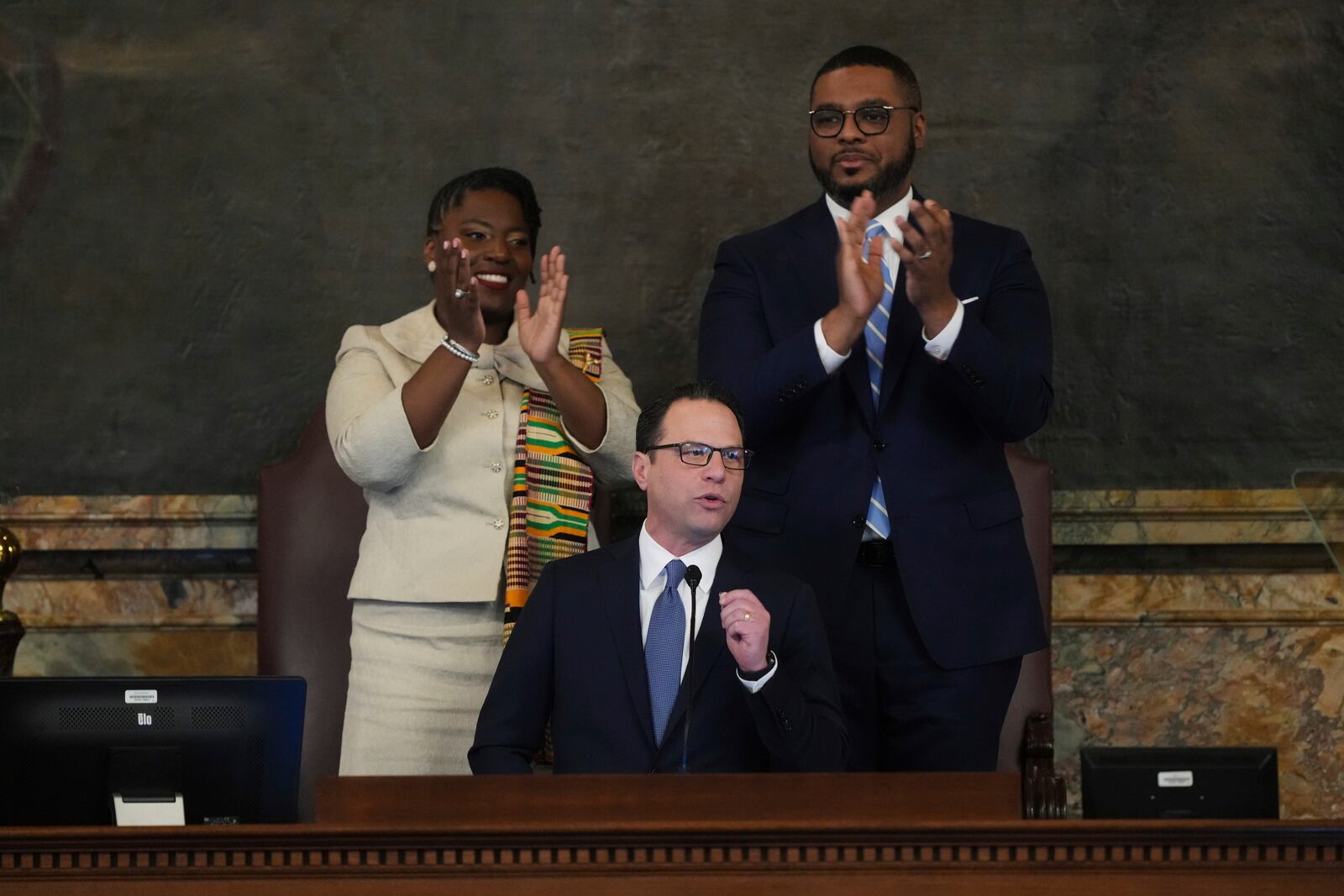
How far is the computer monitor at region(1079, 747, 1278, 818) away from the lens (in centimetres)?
220

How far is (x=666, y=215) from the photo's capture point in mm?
4254

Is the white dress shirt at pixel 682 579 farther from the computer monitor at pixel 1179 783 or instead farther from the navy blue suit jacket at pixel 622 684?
the computer monitor at pixel 1179 783

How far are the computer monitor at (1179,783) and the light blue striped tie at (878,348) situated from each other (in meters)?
0.85

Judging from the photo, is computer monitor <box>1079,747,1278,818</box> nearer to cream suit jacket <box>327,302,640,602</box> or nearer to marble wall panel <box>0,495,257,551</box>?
cream suit jacket <box>327,302,640,602</box>

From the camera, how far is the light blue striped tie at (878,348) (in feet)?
10.0

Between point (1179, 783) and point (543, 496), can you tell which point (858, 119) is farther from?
point (1179, 783)

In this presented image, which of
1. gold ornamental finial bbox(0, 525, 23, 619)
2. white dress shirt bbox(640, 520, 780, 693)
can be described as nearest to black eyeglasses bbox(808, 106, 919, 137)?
white dress shirt bbox(640, 520, 780, 693)

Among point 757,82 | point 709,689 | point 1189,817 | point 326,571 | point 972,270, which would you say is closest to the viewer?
point 1189,817

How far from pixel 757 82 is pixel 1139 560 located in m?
1.41

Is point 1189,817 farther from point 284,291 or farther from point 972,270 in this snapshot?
point 284,291

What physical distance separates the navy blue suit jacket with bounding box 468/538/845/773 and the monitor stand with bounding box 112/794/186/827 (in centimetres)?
51

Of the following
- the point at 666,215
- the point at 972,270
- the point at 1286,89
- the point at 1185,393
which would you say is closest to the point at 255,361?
the point at 666,215

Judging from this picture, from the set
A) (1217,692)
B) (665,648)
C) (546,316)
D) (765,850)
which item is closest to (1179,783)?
(765,850)

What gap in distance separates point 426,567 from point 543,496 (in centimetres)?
25
